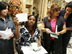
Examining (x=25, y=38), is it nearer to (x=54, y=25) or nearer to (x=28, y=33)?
(x=28, y=33)

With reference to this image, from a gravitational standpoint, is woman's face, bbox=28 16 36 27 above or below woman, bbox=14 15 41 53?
above

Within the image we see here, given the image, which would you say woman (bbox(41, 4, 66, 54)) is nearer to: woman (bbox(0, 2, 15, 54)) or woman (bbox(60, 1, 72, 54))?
woman (bbox(60, 1, 72, 54))

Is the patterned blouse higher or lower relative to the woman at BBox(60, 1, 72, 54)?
lower

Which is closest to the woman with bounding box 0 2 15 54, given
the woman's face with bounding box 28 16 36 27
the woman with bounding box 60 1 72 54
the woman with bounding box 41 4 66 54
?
the woman's face with bounding box 28 16 36 27

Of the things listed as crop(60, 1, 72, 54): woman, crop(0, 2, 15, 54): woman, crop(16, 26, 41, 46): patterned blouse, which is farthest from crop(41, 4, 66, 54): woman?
crop(0, 2, 15, 54): woman

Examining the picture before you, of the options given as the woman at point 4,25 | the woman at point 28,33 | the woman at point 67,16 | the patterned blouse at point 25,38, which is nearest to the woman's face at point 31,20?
the woman at point 28,33

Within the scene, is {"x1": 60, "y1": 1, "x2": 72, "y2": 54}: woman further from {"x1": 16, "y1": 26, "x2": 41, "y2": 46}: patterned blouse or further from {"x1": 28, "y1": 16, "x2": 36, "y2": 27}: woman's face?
{"x1": 16, "y1": 26, "x2": 41, "y2": 46}: patterned blouse

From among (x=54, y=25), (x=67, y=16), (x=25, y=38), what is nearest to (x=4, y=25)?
(x=25, y=38)

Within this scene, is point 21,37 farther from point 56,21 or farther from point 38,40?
point 56,21

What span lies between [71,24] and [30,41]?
3.17 feet

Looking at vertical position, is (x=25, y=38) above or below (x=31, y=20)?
below

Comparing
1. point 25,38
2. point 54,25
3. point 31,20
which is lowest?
point 25,38

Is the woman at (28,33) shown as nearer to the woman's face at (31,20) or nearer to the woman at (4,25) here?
the woman's face at (31,20)

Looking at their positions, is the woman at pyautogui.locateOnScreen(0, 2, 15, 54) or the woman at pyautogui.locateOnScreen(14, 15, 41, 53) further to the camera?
A: the woman at pyautogui.locateOnScreen(14, 15, 41, 53)
